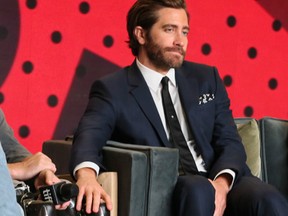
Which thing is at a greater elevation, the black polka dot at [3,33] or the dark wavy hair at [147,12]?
the dark wavy hair at [147,12]

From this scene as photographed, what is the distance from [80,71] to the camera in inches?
143

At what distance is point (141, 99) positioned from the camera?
101 inches

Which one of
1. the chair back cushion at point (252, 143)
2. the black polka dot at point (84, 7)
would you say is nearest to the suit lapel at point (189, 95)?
the chair back cushion at point (252, 143)

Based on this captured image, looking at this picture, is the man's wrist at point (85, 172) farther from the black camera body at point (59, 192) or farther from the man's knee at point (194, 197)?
the black camera body at point (59, 192)

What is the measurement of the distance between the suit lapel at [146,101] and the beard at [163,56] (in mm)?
103

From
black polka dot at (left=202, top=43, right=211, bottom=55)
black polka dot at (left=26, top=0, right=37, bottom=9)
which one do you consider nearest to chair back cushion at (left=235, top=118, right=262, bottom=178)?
black polka dot at (left=202, top=43, right=211, bottom=55)

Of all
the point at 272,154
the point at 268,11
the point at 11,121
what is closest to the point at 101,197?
the point at 272,154

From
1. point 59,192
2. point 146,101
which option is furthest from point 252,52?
point 59,192

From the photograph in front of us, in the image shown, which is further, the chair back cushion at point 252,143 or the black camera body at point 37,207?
the chair back cushion at point 252,143

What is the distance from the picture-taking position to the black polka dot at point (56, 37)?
3.55m

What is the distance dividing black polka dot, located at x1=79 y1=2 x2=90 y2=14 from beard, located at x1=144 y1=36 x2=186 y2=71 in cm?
97

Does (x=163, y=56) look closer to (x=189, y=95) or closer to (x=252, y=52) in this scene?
(x=189, y=95)

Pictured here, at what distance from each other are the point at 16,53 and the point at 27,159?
150 centimetres

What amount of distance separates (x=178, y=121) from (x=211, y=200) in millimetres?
424
